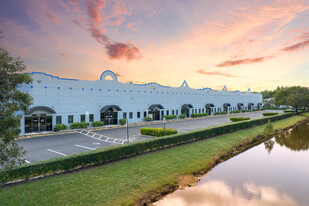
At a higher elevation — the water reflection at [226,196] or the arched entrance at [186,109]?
the arched entrance at [186,109]

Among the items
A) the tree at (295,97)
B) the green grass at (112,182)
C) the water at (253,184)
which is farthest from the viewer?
the tree at (295,97)

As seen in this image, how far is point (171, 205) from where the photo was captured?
8836mm

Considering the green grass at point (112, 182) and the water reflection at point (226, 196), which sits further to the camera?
the water reflection at point (226, 196)

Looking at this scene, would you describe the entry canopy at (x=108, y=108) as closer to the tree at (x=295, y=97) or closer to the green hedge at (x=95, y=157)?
the green hedge at (x=95, y=157)

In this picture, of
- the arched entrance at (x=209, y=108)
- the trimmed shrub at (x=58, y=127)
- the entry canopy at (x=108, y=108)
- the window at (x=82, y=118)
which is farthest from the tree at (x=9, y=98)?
the arched entrance at (x=209, y=108)

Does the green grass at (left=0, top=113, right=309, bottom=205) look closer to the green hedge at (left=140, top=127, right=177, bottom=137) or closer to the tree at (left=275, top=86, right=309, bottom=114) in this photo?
the green hedge at (left=140, top=127, right=177, bottom=137)

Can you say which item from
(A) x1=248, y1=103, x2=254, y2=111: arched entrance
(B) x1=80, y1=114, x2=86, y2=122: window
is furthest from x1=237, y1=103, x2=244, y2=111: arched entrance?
(B) x1=80, y1=114, x2=86, y2=122: window

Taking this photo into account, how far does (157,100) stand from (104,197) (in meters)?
32.3

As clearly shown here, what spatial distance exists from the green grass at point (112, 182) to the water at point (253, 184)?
1280mm

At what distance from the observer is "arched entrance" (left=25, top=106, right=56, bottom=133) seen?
76.3 ft

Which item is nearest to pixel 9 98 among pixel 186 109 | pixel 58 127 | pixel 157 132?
pixel 157 132

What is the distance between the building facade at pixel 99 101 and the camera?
2414cm

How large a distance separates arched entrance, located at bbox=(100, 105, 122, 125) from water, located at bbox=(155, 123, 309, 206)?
68.6 feet

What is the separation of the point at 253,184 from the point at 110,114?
24.6m
